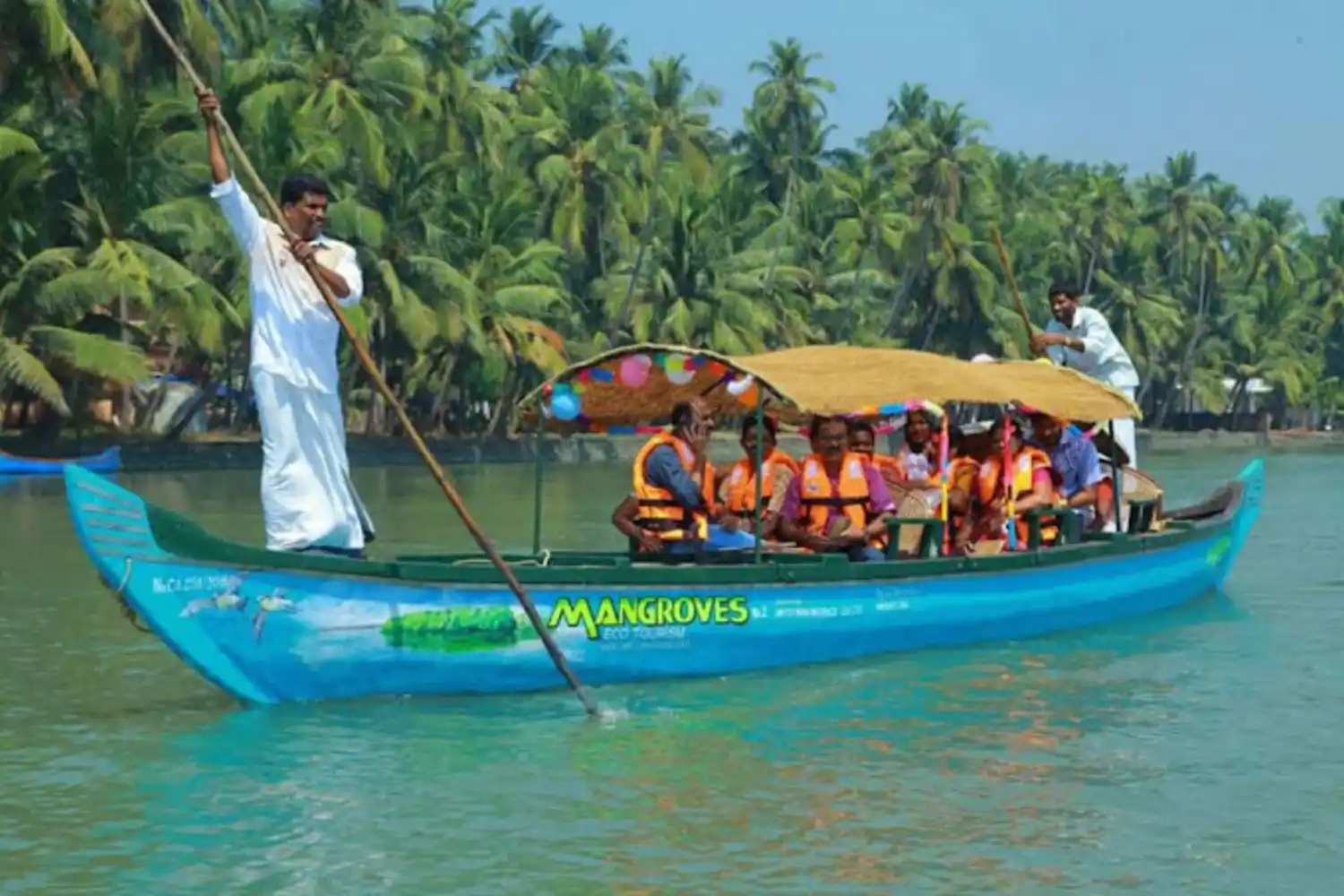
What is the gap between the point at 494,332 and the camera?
4269 centimetres

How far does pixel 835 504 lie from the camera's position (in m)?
11.7

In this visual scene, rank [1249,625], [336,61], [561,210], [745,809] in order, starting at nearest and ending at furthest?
[745,809] → [1249,625] → [336,61] → [561,210]

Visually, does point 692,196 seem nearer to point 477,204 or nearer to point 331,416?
point 477,204

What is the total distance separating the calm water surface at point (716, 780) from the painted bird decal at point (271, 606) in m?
0.59

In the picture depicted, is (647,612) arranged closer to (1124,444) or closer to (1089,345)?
(1089,345)

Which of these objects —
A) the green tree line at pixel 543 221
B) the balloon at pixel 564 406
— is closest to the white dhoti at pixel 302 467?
the balloon at pixel 564 406

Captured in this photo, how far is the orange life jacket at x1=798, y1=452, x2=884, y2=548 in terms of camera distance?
11727mm

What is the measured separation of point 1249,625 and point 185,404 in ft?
118

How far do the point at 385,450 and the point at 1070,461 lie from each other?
97.0 feet

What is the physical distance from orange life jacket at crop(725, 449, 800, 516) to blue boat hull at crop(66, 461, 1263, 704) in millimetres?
1044

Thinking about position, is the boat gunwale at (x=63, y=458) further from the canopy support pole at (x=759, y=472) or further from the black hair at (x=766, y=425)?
the canopy support pole at (x=759, y=472)

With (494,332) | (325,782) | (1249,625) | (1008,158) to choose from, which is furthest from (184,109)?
(1008,158)

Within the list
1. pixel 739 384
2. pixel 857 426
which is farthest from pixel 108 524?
pixel 857 426

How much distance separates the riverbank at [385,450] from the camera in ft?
116
